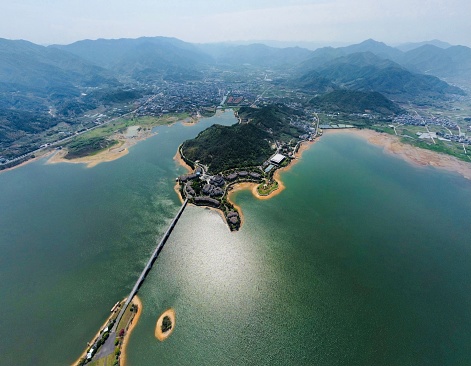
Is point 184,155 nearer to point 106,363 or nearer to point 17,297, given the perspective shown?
point 17,297

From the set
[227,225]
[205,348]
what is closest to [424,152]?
[227,225]

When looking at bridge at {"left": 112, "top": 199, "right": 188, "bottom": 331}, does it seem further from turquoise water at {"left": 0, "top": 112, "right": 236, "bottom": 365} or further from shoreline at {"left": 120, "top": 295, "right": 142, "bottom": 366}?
turquoise water at {"left": 0, "top": 112, "right": 236, "bottom": 365}

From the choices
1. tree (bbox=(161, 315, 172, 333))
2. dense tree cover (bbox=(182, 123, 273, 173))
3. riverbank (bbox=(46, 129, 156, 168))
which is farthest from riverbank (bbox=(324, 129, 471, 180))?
riverbank (bbox=(46, 129, 156, 168))

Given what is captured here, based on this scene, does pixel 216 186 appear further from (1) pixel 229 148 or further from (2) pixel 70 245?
(2) pixel 70 245

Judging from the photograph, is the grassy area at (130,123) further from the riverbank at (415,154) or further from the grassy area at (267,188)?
the riverbank at (415,154)

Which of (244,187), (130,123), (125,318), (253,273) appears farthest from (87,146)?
(253,273)
